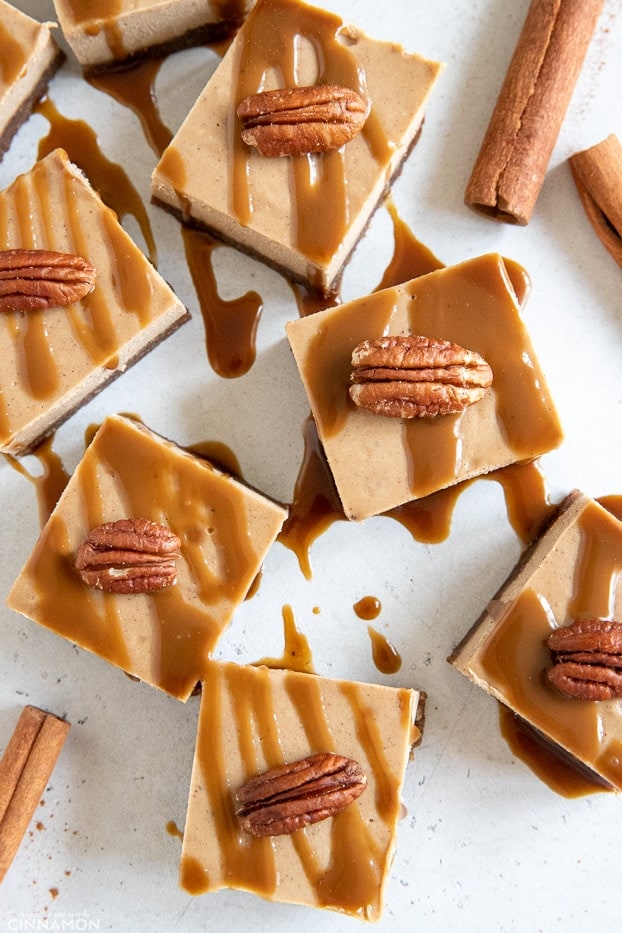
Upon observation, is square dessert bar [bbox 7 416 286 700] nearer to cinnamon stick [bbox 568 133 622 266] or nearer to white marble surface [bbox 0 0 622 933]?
white marble surface [bbox 0 0 622 933]

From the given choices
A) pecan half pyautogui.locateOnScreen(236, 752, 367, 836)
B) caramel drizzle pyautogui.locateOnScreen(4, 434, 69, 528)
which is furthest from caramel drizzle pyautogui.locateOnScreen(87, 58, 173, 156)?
pecan half pyautogui.locateOnScreen(236, 752, 367, 836)

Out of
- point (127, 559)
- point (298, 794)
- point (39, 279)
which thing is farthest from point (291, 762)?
point (39, 279)

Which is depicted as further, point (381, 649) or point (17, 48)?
point (381, 649)

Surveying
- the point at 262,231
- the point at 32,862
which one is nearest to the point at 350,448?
the point at 262,231

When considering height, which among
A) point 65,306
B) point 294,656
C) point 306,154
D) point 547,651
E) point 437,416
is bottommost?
point 294,656

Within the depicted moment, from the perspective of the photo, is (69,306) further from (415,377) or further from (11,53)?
(415,377)
